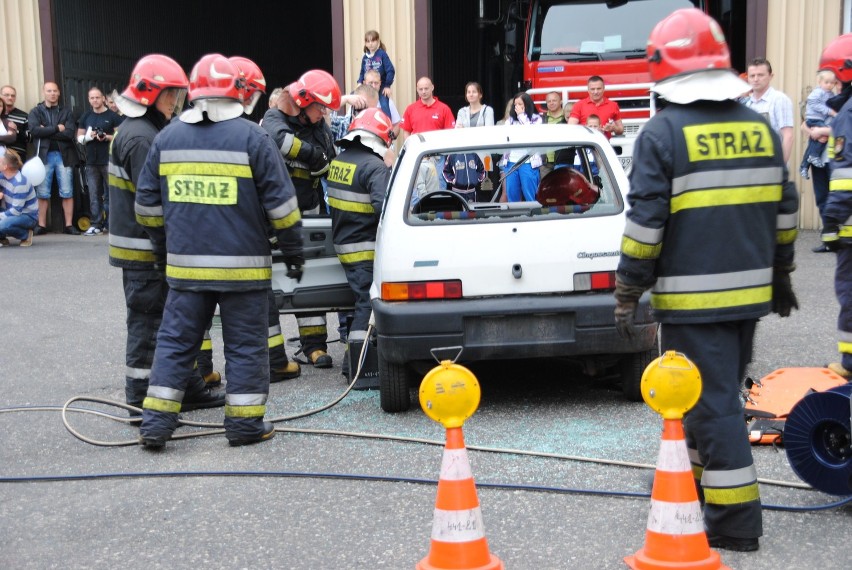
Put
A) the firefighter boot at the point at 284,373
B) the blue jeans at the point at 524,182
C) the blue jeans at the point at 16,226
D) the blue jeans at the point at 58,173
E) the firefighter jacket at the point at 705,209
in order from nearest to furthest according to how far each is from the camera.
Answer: the firefighter jacket at the point at 705,209 → the firefighter boot at the point at 284,373 → the blue jeans at the point at 524,182 → the blue jeans at the point at 16,226 → the blue jeans at the point at 58,173

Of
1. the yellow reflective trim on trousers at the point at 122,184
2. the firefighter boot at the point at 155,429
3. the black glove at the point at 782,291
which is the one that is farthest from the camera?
the yellow reflective trim on trousers at the point at 122,184

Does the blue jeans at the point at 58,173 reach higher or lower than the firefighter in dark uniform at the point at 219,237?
lower

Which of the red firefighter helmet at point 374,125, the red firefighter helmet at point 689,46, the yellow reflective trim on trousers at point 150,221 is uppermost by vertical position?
the red firefighter helmet at point 689,46

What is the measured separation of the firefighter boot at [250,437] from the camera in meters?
5.74

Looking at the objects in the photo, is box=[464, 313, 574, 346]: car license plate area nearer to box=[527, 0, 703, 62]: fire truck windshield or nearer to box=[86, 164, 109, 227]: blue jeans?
box=[527, 0, 703, 62]: fire truck windshield

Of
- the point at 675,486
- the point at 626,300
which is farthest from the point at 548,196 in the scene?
the point at 675,486

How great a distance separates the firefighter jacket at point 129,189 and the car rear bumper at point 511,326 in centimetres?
151

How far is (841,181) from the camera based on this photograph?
6.01 meters

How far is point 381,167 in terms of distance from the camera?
713cm

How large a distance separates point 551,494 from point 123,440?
249cm

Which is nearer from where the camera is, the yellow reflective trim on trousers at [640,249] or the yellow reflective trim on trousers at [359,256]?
the yellow reflective trim on trousers at [640,249]

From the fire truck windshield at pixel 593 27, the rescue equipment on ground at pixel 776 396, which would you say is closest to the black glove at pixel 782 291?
the rescue equipment on ground at pixel 776 396

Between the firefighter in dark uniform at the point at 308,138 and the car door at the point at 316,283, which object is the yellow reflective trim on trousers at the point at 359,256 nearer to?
the car door at the point at 316,283

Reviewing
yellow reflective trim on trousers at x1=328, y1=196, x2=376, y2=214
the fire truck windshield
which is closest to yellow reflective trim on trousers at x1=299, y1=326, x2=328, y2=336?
yellow reflective trim on trousers at x1=328, y1=196, x2=376, y2=214
